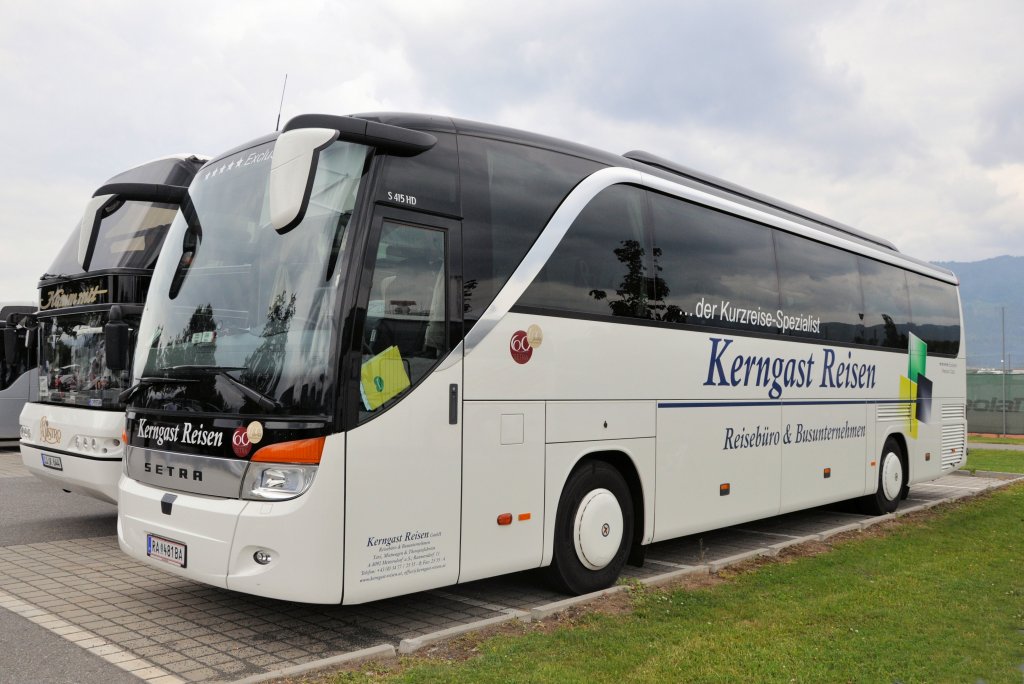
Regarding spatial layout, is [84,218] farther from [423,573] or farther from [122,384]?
[423,573]

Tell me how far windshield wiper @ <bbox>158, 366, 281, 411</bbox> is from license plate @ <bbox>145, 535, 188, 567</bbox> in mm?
1095

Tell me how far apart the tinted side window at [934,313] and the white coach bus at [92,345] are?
10.3m

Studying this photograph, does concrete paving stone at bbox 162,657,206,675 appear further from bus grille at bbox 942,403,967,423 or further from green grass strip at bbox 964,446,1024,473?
green grass strip at bbox 964,446,1024,473

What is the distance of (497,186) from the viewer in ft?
21.2

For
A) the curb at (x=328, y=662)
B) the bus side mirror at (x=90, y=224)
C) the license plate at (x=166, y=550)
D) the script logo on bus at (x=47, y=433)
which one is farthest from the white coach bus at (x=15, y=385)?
the curb at (x=328, y=662)

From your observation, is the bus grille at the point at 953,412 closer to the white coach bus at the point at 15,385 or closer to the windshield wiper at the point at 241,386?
the windshield wiper at the point at 241,386

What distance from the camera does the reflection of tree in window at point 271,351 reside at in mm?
5395

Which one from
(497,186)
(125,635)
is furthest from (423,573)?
(497,186)

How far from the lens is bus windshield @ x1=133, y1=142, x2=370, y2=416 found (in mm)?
5344

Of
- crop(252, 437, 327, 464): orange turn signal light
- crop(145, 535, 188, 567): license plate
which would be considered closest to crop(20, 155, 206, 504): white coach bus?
crop(145, 535, 188, 567): license plate

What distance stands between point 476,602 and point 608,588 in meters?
1.14

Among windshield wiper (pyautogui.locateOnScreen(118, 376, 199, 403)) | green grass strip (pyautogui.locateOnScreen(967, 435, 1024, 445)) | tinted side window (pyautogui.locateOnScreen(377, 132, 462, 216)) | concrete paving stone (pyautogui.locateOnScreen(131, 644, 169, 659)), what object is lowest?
green grass strip (pyautogui.locateOnScreen(967, 435, 1024, 445))

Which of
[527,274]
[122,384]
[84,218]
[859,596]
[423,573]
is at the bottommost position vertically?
[859,596]

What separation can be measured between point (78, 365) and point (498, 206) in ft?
18.8
